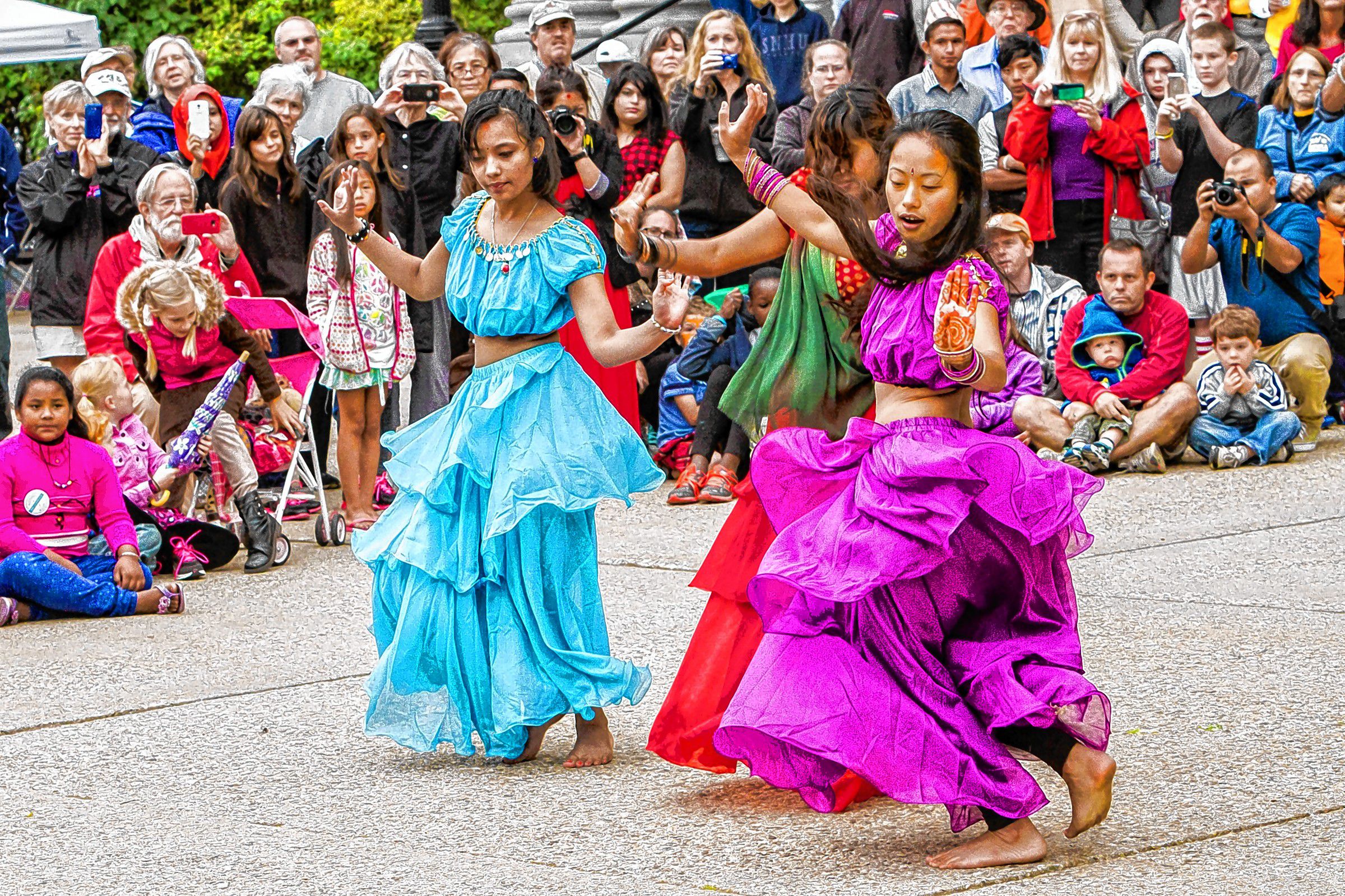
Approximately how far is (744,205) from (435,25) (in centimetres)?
316

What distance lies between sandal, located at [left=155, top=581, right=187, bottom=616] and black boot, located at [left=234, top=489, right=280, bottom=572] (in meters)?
0.80

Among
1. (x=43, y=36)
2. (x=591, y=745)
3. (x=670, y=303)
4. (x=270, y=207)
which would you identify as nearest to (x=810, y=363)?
(x=670, y=303)

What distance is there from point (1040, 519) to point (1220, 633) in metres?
2.27

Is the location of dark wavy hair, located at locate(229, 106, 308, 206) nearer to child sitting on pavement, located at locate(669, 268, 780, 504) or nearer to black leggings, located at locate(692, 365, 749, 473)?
child sitting on pavement, located at locate(669, 268, 780, 504)

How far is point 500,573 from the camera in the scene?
4.64 metres

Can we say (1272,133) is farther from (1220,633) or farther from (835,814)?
(835,814)

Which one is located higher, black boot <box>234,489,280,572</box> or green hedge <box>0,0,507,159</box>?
green hedge <box>0,0,507,159</box>

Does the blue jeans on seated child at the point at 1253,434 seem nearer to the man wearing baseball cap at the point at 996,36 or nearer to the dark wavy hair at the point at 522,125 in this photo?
the man wearing baseball cap at the point at 996,36

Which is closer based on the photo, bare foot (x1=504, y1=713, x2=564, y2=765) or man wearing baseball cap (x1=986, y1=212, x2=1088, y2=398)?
bare foot (x1=504, y1=713, x2=564, y2=765)

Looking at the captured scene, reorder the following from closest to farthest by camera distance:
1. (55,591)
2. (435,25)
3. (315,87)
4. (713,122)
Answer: (55,591)
(713,122)
(315,87)
(435,25)

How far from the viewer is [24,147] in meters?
23.7

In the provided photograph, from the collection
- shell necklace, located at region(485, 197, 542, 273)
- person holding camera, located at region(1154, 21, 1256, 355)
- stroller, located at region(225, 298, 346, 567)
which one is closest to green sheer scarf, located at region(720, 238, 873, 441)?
shell necklace, located at region(485, 197, 542, 273)

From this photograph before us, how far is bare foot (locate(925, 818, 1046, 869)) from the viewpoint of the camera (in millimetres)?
3709

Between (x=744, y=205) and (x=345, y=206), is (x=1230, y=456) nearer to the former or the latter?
(x=744, y=205)
